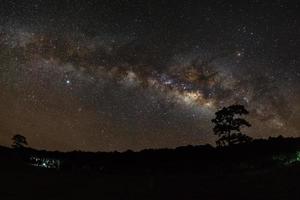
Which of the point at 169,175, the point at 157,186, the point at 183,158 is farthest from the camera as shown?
the point at 183,158

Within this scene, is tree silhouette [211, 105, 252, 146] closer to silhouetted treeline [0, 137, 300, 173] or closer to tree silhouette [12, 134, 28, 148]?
silhouetted treeline [0, 137, 300, 173]

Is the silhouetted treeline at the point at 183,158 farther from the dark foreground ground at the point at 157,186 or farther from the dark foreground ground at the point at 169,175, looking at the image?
the dark foreground ground at the point at 157,186

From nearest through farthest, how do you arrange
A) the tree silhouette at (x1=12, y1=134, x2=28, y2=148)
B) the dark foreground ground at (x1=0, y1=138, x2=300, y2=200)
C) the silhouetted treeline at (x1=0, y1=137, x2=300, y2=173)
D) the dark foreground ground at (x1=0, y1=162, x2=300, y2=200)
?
1. the dark foreground ground at (x1=0, y1=162, x2=300, y2=200)
2. the dark foreground ground at (x1=0, y1=138, x2=300, y2=200)
3. the silhouetted treeline at (x1=0, y1=137, x2=300, y2=173)
4. the tree silhouette at (x1=12, y1=134, x2=28, y2=148)

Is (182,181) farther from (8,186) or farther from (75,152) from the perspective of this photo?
(75,152)

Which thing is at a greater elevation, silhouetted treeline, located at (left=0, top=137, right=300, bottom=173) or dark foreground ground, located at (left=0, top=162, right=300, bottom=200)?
silhouetted treeline, located at (left=0, top=137, right=300, bottom=173)

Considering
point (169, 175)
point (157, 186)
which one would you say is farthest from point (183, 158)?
point (157, 186)

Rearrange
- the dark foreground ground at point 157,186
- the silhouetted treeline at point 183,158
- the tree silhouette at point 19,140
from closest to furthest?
the dark foreground ground at point 157,186 < the silhouetted treeline at point 183,158 < the tree silhouette at point 19,140

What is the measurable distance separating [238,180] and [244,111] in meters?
18.4

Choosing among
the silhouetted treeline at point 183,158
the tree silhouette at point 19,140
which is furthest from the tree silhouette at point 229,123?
the tree silhouette at point 19,140

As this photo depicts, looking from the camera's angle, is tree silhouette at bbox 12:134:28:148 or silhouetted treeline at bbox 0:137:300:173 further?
tree silhouette at bbox 12:134:28:148

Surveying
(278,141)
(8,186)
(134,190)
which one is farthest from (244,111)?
(8,186)

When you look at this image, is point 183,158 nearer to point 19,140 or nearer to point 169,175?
point 169,175

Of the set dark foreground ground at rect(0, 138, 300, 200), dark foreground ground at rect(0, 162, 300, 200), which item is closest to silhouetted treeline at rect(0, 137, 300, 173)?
dark foreground ground at rect(0, 138, 300, 200)

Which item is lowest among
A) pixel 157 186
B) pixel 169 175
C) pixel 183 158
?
pixel 157 186
